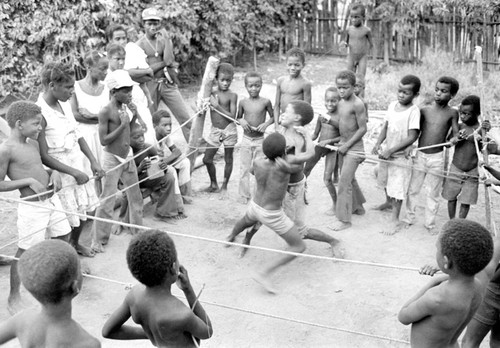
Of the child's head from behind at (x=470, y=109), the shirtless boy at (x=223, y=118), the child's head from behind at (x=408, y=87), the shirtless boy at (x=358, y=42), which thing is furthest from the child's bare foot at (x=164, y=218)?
the shirtless boy at (x=358, y=42)

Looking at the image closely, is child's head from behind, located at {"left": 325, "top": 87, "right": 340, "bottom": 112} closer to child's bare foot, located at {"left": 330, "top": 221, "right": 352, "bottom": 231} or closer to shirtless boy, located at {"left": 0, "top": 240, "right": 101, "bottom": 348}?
child's bare foot, located at {"left": 330, "top": 221, "right": 352, "bottom": 231}

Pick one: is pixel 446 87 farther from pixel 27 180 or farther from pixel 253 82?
pixel 27 180

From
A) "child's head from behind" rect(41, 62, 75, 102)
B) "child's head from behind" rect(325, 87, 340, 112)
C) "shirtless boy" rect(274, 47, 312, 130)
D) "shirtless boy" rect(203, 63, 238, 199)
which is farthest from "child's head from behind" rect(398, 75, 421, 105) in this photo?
"child's head from behind" rect(41, 62, 75, 102)

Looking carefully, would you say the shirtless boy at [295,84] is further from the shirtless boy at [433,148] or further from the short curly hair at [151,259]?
the short curly hair at [151,259]

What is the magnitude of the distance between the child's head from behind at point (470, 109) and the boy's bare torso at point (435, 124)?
11 cm

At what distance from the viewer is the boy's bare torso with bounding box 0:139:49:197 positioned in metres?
4.83

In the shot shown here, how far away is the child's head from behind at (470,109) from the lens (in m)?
6.05

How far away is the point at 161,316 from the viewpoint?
10.1 feet

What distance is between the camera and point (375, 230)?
6645mm

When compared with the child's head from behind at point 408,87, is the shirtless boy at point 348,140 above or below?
below

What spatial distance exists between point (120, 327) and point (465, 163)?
404 centimetres

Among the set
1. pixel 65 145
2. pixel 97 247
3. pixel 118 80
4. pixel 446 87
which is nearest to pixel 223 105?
pixel 118 80

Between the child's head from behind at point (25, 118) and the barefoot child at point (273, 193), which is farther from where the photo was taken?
the barefoot child at point (273, 193)

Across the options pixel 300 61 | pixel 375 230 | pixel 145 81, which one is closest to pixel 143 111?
pixel 145 81
